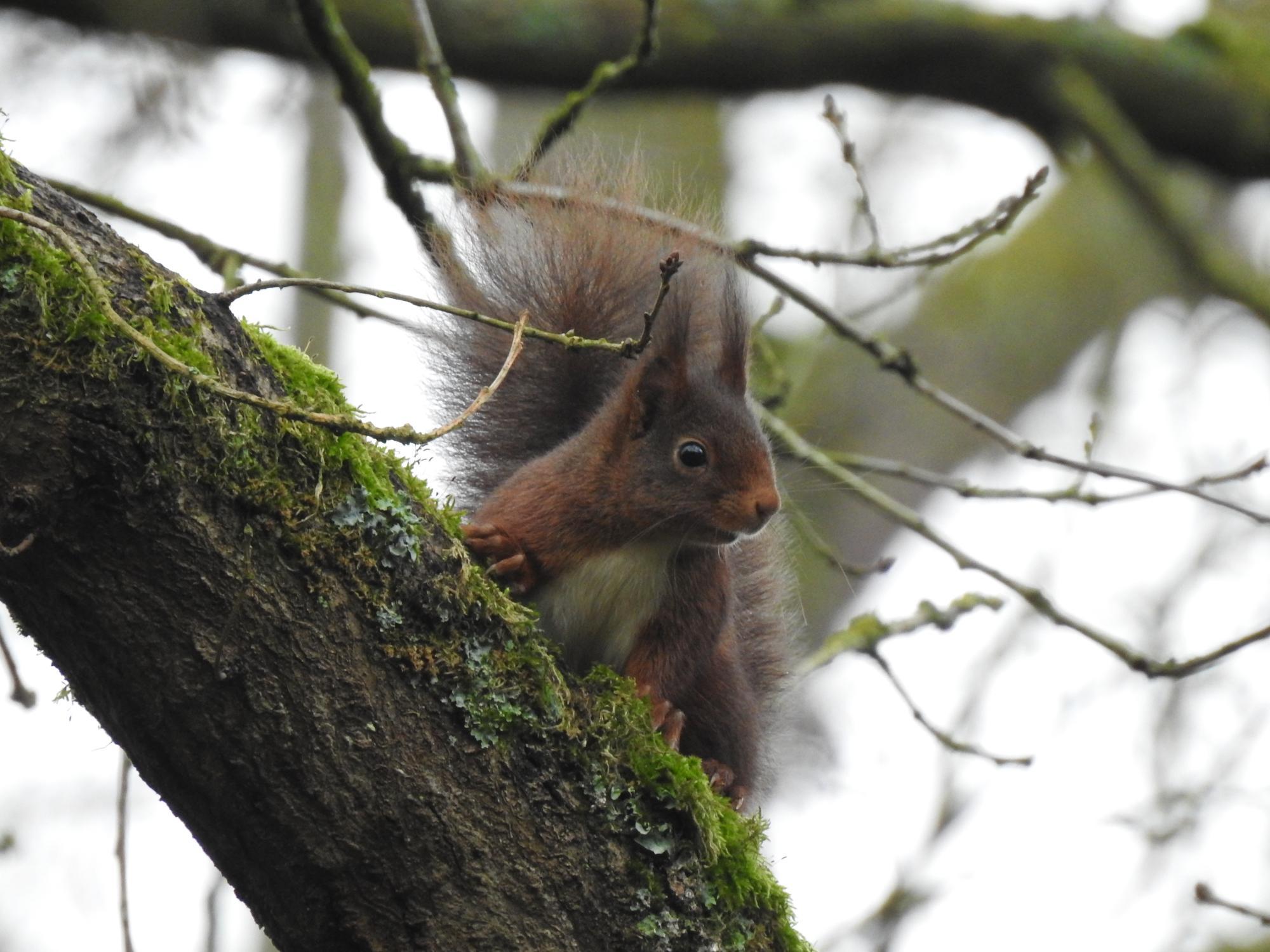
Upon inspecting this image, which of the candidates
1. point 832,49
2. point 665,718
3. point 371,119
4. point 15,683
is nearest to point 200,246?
point 371,119

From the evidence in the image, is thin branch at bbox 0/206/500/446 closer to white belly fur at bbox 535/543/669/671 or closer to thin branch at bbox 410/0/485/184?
white belly fur at bbox 535/543/669/671

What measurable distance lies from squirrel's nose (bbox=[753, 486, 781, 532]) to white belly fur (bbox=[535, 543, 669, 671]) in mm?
233

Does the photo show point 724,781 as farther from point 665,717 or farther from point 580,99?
point 580,99

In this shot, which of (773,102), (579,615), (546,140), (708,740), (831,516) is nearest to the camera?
(579,615)

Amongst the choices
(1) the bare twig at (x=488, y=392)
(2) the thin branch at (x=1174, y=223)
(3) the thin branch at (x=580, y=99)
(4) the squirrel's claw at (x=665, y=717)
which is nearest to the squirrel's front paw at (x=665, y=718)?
(4) the squirrel's claw at (x=665, y=717)

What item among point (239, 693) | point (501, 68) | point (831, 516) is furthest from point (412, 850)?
point (831, 516)

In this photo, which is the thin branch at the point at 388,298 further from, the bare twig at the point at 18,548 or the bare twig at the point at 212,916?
the bare twig at the point at 212,916

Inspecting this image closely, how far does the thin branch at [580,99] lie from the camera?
2.91 metres

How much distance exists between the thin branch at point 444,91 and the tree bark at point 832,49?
2.04 ft

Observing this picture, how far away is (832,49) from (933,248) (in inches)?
71.6

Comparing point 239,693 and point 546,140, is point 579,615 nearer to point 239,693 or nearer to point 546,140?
point 239,693

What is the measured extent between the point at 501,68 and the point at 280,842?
2.79 metres

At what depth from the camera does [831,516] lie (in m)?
5.20

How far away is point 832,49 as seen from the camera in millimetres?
4340
